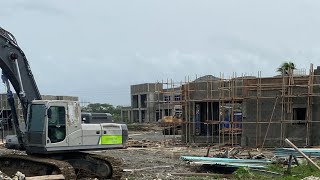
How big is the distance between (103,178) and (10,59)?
16.0ft

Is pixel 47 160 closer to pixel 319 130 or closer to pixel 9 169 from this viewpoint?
pixel 9 169

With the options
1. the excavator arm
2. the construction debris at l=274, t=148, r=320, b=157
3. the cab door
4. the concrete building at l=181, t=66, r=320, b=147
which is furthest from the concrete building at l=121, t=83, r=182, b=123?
the cab door

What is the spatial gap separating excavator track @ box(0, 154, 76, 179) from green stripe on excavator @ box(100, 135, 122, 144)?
171 cm

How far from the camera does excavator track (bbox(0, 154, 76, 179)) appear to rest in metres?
14.7

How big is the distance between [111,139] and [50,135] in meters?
2.16

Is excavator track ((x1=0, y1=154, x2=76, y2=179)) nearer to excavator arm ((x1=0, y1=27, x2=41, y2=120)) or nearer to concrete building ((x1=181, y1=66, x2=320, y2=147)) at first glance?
excavator arm ((x1=0, y1=27, x2=41, y2=120))

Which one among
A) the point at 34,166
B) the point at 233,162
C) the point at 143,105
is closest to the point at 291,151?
the point at 233,162

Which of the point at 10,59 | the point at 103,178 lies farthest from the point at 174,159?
the point at 10,59

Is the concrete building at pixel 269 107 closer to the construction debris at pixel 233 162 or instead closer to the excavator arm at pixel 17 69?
the construction debris at pixel 233 162

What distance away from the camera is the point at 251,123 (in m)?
30.0

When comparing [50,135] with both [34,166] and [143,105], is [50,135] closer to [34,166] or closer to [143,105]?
[34,166]

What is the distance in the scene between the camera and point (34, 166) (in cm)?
1566

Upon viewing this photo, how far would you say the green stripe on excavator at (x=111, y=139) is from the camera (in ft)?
53.8

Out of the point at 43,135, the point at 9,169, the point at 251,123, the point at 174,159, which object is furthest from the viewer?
the point at 251,123
